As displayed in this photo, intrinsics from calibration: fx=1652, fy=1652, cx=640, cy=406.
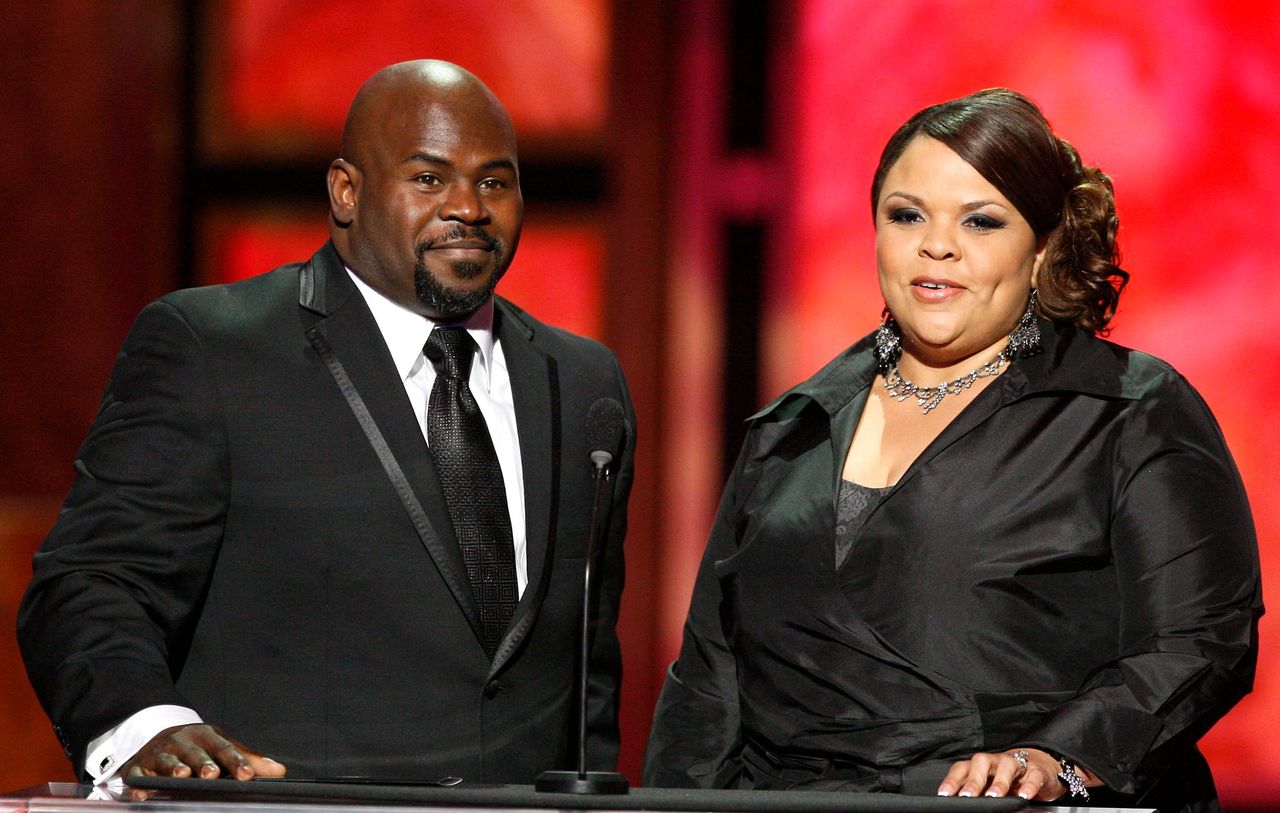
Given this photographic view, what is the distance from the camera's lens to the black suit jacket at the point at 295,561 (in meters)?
2.40

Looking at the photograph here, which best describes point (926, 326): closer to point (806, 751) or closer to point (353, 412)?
point (806, 751)

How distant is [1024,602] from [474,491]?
842 mm

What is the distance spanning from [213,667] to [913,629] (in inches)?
40.4

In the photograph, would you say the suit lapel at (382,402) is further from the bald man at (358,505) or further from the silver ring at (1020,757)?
the silver ring at (1020,757)

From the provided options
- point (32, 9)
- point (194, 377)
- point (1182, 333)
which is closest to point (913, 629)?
point (194, 377)

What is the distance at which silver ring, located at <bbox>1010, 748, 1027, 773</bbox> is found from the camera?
6.40 ft

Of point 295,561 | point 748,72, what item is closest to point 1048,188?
point 295,561

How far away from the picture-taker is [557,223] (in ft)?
15.1

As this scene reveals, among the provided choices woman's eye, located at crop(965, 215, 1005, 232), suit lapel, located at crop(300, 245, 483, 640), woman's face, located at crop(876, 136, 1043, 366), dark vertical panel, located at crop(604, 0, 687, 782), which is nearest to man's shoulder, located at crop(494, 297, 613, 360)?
suit lapel, located at crop(300, 245, 483, 640)

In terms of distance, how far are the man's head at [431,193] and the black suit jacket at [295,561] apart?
5.3 inches

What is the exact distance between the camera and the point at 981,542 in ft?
7.27

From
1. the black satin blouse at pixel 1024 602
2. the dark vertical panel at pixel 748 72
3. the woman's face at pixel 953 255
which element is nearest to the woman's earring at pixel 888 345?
the woman's face at pixel 953 255

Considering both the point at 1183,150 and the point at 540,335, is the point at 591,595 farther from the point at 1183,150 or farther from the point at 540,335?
the point at 1183,150

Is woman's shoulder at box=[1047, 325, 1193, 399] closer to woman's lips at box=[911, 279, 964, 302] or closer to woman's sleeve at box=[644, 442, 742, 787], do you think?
woman's lips at box=[911, 279, 964, 302]
